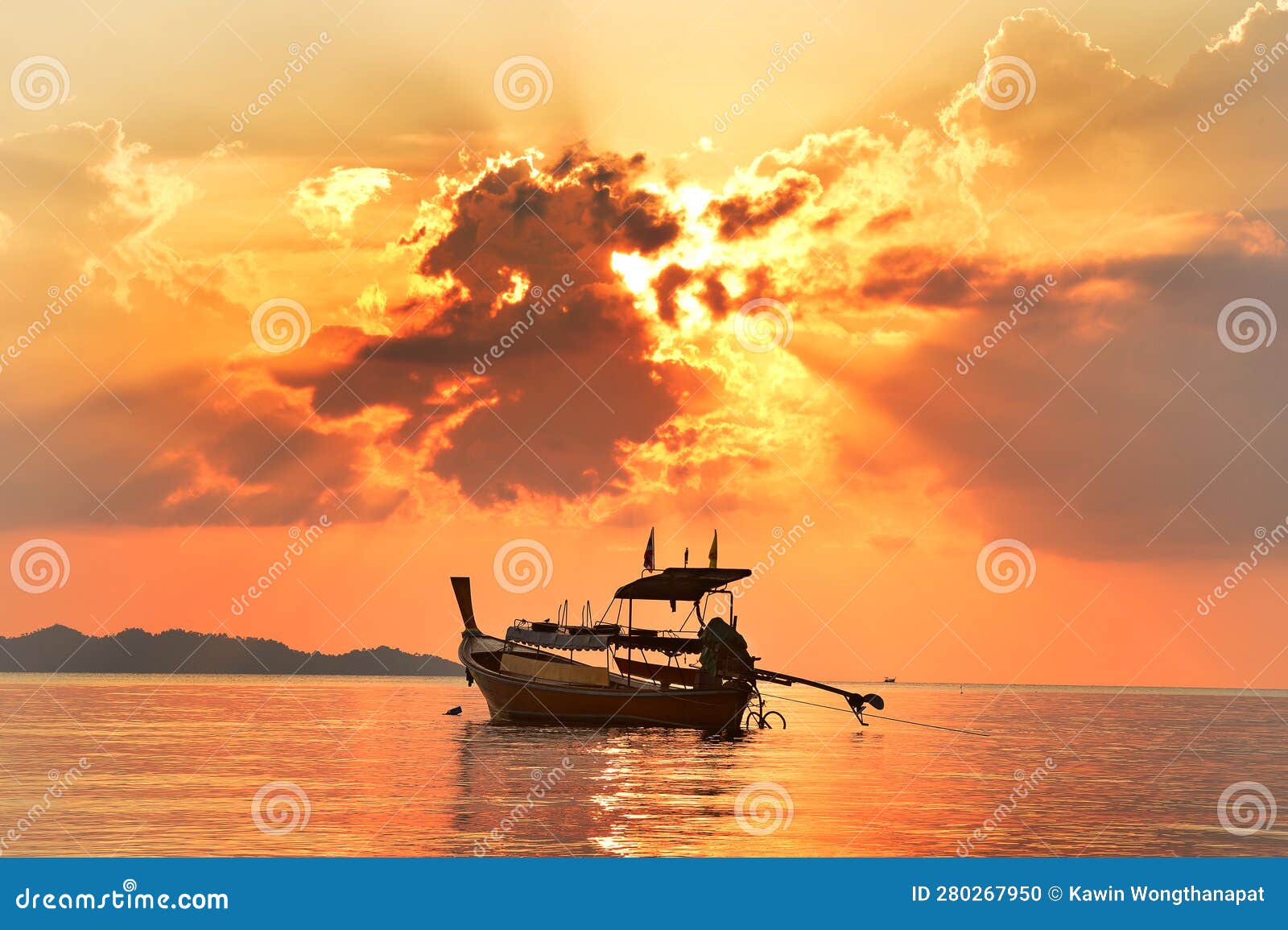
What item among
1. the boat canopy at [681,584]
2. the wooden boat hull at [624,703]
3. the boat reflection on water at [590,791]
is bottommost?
the boat reflection on water at [590,791]

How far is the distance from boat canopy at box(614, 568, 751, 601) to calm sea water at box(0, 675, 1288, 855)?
7958 mm

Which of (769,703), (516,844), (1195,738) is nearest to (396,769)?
(516,844)

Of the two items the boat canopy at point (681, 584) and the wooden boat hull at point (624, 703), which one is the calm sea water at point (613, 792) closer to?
the wooden boat hull at point (624, 703)

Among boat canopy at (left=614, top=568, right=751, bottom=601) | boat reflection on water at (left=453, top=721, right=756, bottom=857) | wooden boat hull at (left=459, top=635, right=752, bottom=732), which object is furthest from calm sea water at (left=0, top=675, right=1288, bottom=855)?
boat canopy at (left=614, top=568, right=751, bottom=601)

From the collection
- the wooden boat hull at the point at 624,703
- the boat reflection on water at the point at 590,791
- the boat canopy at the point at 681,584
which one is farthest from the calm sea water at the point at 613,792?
the boat canopy at the point at 681,584

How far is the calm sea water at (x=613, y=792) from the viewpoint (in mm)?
32688

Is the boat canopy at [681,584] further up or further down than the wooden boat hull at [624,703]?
further up

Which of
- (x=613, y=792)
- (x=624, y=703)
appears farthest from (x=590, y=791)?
(x=624, y=703)

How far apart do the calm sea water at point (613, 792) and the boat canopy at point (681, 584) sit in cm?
796

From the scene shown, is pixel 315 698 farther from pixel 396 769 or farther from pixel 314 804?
pixel 314 804

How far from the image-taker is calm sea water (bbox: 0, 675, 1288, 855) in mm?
32688

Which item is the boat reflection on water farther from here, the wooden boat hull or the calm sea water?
the wooden boat hull

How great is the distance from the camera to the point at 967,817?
38781mm

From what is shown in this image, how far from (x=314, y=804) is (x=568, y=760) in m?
16.2
